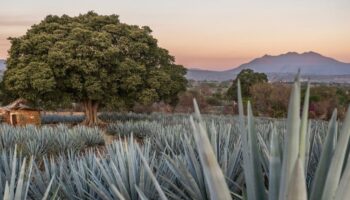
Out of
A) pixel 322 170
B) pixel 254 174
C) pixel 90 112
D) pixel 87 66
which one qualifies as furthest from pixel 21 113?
pixel 322 170

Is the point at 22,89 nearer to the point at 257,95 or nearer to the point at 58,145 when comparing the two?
the point at 58,145

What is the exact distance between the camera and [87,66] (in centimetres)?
1928

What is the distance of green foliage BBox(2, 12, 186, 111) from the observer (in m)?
19.2

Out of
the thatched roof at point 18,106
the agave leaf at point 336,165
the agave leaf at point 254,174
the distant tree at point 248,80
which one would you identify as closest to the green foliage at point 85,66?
the thatched roof at point 18,106

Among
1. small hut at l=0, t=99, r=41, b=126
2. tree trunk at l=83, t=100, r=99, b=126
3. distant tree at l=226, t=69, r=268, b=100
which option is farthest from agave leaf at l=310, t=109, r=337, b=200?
distant tree at l=226, t=69, r=268, b=100

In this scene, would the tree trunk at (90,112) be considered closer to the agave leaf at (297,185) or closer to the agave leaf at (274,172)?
the agave leaf at (274,172)

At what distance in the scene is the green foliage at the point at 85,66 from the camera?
63.0 ft

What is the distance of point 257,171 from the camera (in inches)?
53.6

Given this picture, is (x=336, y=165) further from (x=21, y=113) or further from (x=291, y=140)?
(x=21, y=113)

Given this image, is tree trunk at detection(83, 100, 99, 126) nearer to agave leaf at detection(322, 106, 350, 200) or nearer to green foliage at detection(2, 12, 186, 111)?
green foliage at detection(2, 12, 186, 111)

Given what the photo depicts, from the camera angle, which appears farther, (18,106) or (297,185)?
(18,106)

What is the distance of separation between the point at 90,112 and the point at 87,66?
8.78ft

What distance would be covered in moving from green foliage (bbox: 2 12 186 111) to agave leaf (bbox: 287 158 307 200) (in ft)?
59.8

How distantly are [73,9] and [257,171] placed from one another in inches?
1040
